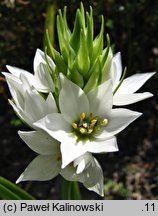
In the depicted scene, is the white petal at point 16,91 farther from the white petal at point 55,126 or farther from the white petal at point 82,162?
the white petal at point 82,162

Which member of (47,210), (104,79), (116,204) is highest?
(104,79)

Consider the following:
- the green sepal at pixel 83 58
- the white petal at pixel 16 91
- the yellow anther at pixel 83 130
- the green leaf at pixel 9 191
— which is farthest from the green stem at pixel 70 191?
the green sepal at pixel 83 58

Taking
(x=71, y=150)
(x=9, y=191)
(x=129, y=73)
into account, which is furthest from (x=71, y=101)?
(x=129, y=73)

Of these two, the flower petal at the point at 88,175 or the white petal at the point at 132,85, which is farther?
the white petal at the point at 132,85

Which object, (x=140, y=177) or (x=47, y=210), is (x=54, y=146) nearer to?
(x=47, y=210)

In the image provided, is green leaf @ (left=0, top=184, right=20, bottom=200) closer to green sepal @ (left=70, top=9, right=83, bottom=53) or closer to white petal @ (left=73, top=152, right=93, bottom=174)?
white petal @ (left=73, top=152, right=93, bottom=174)

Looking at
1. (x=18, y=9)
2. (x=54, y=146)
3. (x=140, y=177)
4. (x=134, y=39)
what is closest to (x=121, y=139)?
(x=140, y=177)
